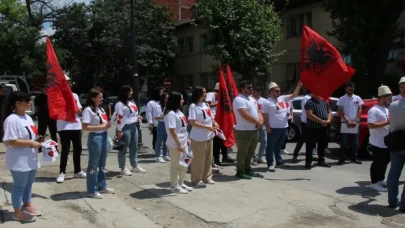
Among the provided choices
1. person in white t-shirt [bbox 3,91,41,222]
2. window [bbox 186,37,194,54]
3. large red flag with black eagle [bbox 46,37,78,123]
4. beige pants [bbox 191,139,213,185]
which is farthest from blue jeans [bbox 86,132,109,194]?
window [bbox 186,37,194,54]

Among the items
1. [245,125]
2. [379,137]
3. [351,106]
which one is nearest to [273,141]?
[245,125]

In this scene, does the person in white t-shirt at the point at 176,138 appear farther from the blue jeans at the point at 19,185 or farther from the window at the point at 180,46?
the window at the point at 180,46

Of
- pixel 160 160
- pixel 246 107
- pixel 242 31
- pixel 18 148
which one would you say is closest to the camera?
pixel 18 148

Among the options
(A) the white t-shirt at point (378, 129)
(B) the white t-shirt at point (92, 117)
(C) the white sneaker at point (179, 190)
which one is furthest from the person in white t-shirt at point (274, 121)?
(B) the white t-shirt at point (92, 117)

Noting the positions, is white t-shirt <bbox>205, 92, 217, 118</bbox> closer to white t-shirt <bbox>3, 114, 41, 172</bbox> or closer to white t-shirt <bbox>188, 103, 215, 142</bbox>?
A: white t-shirt <bbox>188, 103, 215, 142</bbox>

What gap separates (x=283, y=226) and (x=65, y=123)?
14.8ft

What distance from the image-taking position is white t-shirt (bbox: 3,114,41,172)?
18.3ft

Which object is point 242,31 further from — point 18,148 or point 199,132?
point 18,148

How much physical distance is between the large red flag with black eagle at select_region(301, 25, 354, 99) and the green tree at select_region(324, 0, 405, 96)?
10342 mm

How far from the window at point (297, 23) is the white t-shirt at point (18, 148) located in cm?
2131

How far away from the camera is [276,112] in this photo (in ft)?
31.2

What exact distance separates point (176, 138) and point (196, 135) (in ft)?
1.92

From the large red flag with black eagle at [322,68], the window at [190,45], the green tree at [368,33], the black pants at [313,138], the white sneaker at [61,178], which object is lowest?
the white sneaker at [61,178]

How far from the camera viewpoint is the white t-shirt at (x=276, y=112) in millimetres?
9500
